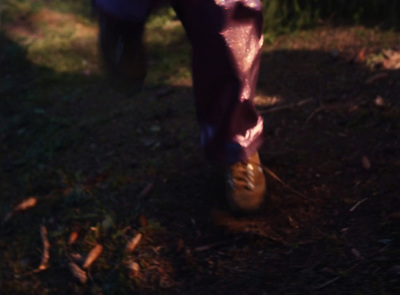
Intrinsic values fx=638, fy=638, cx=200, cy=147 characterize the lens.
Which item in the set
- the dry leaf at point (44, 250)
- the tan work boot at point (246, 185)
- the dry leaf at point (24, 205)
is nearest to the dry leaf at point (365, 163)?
the tan work boot at point (246, 185)

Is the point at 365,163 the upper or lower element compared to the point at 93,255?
upper

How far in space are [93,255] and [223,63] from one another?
2.91 ft

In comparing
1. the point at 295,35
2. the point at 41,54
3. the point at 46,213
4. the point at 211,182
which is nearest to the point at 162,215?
the point at 211,182

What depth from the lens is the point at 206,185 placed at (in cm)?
263

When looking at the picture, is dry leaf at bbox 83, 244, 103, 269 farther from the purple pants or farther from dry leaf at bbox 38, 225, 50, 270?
the purple pants

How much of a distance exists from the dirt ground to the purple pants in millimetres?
336

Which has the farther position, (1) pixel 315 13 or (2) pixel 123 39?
(1) pixel 315 13

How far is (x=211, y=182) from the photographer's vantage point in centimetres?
264

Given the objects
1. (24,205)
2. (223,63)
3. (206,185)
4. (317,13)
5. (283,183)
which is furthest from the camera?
(317,13)

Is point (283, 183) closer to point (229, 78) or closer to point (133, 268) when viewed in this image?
point (229, 78)

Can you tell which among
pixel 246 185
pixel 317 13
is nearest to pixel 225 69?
pixel 246 185

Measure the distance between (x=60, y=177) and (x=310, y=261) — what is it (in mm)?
1421

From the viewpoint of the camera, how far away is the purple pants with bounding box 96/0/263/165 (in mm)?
2044

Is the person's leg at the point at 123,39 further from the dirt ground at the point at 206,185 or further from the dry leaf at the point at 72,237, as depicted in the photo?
the dry leaf at the point at 72,237
